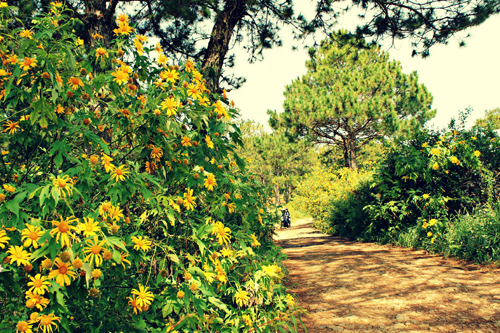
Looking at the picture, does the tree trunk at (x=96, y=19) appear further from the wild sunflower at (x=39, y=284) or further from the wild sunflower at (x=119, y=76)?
the wild sunflower at (x=39, y=284)

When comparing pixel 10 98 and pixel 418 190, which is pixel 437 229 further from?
pixel 10 98

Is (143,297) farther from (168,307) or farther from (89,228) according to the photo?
(89,228)

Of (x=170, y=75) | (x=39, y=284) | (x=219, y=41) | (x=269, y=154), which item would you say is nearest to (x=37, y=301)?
(x=39, y=284)

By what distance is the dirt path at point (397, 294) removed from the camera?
108 inches

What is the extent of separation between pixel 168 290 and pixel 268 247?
5.20 ft

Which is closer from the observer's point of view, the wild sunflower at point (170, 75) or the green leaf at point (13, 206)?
the green leaf at point (13, 206)

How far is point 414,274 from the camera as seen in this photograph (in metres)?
4.14

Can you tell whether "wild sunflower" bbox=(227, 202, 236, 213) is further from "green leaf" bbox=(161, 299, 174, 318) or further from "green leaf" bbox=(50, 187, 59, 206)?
"green leaf" bbox=(50, 187, 59, 206)

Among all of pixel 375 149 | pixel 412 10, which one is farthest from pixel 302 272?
pixel 375 149

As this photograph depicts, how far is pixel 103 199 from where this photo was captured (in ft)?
5.36

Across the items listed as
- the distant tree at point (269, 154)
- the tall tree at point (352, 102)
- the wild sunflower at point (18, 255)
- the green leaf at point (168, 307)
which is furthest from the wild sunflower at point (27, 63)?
the distant tree at point (269, 154)

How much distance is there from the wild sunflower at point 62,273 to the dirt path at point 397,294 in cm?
234

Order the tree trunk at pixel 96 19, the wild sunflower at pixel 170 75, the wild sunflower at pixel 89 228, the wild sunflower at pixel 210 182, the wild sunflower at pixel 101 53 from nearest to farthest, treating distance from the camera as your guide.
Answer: the wild sunflower at pixel 89 228, the wild sunflower at pixel 101 53, the wild sunflower at pixel 210 182, the wild sunflower at pixel 170 75, the tree trunk at pixel 96 19

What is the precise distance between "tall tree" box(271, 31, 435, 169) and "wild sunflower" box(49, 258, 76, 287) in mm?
15945
